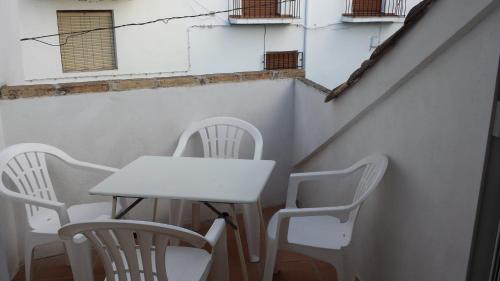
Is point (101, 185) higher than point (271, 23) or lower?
lower

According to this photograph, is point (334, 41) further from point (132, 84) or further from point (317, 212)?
point (317, 212)

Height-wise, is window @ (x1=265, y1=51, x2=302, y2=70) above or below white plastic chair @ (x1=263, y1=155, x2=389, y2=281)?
above

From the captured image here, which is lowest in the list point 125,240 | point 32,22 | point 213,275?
point 213,275

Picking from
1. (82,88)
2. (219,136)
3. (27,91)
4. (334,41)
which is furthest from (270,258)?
(334,41)

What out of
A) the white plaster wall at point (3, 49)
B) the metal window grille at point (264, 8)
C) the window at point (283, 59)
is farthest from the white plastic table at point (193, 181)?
the window at point (283, 59)

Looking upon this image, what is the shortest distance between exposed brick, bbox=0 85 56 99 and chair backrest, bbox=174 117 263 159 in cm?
83

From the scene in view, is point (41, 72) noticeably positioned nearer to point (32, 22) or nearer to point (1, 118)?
point (32, 22)

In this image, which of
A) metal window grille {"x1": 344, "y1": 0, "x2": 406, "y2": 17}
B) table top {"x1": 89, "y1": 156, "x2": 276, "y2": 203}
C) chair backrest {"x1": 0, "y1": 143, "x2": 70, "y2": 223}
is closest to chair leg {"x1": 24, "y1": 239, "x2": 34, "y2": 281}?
chair backrest {"x1": 0, "y1": 143, "x2": 70, "y2": 223}

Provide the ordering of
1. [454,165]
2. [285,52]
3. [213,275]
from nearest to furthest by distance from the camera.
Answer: [454,165] → [213,275] → [285,52]

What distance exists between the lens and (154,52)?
24.7ft

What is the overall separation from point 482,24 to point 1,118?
238 centimetres

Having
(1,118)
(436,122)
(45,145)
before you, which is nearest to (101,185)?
(45,145)

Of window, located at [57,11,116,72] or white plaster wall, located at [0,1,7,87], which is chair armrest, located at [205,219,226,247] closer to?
white plaster wall, located at [0,1,7,87]

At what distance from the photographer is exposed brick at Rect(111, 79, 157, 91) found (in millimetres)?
2648
